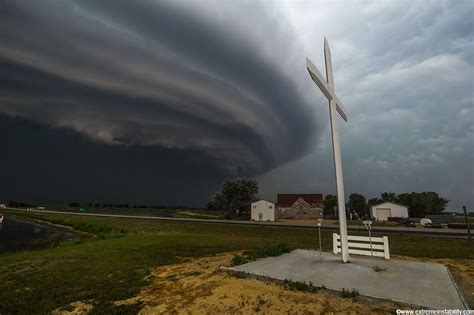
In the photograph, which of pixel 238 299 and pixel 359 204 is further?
pixel 359 204

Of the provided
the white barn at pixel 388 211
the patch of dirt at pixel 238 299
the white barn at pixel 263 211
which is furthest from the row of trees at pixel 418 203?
the patch of dirt at pixel 238 299

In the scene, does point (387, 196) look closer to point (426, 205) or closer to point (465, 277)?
point (426, 205)

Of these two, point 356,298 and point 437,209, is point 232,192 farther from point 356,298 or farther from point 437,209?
point 356,298

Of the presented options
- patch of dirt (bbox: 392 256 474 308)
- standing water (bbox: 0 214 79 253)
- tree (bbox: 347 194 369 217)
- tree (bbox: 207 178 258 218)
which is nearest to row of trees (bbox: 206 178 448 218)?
tree (bbox: 207 178 258 218)

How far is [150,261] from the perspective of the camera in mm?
12906

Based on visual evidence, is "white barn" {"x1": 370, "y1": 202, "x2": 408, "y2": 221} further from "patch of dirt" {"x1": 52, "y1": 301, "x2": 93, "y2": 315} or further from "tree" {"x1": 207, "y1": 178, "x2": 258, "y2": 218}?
"patch of dirt" {"x1": 52, "y1": 301, "x2": 93, "y2": 315}

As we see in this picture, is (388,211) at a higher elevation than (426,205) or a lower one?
lower

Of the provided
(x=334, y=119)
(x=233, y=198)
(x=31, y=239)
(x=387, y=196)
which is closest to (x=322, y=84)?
(x=334, y=119)

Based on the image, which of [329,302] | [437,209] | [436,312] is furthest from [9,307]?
[437,209]

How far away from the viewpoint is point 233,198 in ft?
225

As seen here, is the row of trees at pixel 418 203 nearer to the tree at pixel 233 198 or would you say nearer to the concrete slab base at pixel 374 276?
the tree at pixel 233 198

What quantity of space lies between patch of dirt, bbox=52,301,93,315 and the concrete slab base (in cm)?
455

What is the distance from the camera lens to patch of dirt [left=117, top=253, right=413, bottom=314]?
6195mm

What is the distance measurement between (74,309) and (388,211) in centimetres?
6761
